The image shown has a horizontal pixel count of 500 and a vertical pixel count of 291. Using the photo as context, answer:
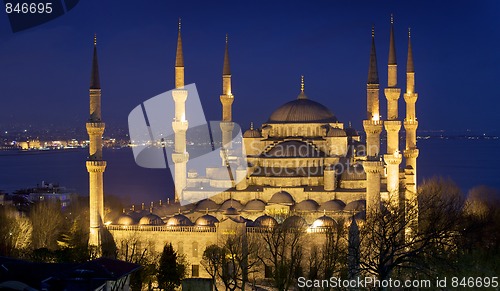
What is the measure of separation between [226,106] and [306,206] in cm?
717

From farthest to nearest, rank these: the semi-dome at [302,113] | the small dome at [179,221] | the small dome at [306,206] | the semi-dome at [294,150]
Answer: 1. the semi-dome at [302,113]
2. the semi-dome at [294,150]
3. the small dome at [306,206]
4. the small dome at [179,221]

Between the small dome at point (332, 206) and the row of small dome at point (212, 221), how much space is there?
1.08 m

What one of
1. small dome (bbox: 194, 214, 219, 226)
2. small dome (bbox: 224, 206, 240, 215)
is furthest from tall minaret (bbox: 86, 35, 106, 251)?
small dome (bbox: 224, 206, 240, 215)

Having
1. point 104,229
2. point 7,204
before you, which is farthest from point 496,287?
point 7,204

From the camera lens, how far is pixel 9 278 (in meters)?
15.1

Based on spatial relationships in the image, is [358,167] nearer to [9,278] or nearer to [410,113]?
[410,113]

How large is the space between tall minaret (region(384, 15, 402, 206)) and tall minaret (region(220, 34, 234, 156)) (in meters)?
7.08

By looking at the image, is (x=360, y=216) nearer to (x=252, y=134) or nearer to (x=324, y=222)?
(x=324, y=222)

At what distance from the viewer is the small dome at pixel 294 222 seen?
77.5 ft

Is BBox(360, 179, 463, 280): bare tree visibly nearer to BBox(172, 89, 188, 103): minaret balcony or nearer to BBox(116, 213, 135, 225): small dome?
BBox(116, 213, 135, 225): small dome

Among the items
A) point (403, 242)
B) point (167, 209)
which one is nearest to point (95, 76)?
point (167, 209)

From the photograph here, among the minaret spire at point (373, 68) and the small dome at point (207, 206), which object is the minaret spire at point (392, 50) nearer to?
the minaret spire at point (373, 68)

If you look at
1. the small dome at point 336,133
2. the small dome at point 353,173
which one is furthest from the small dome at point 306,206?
the small dome at point 336,133

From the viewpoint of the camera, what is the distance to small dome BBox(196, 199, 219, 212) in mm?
27656
